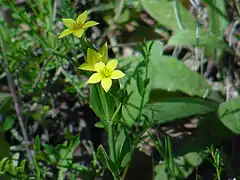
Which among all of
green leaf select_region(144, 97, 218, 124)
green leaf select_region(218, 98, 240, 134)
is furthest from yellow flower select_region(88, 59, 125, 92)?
green leaf select_region(218, 98, 240, 134)

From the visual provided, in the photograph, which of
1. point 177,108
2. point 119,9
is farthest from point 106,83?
point 119,9

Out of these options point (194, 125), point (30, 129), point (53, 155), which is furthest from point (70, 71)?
point (194, 125)

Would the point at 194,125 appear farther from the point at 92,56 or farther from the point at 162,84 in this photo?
the point at 92,56

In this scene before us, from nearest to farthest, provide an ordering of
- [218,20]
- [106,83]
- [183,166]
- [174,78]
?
1. [106,83]
2. [183,166]
3. [174,78]
4. [218,20]

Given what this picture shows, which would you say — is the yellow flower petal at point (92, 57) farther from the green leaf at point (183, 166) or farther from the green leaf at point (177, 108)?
the green leaf at point (183, 166)

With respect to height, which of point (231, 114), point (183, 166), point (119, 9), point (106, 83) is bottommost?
point (183, 166)

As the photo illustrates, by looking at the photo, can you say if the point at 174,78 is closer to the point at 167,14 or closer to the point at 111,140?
the point at 167,14
